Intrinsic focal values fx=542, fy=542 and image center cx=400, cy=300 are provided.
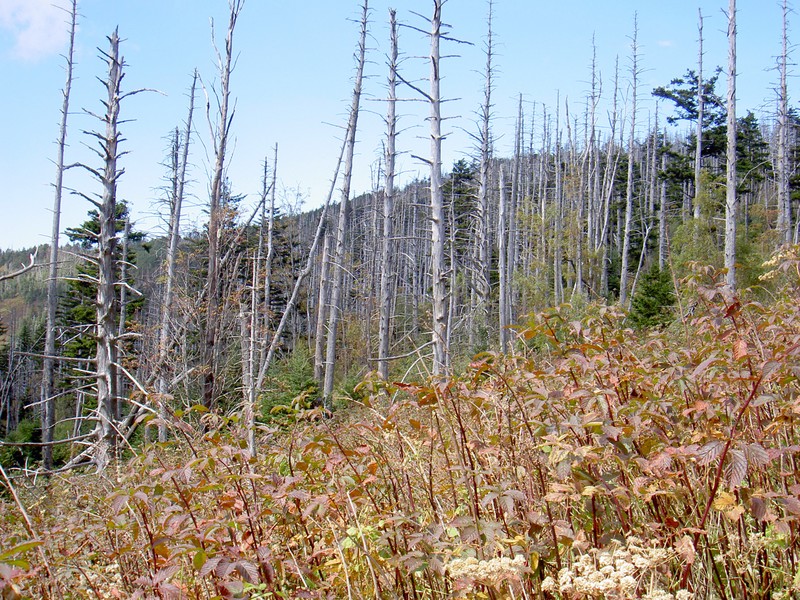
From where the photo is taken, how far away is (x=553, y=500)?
66.2 inches

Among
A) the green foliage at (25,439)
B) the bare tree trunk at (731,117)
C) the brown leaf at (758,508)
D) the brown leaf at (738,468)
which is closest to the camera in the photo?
the brown leaf at (738,468)

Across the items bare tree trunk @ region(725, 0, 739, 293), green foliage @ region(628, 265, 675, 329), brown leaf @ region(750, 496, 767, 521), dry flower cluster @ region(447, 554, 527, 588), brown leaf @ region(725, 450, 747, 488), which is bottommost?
dry flower cluster @ region(447, 554, 527, 588)

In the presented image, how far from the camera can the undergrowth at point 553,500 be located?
5.10ft

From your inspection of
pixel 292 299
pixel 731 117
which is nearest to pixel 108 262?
pixel 292 299

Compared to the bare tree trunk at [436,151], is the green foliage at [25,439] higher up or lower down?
lower down

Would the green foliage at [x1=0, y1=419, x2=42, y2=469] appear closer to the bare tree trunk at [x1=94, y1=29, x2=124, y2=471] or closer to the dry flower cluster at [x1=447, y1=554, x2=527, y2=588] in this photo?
the bare tree trunk at [x1=94, y1=29, x2=124, y2=471]

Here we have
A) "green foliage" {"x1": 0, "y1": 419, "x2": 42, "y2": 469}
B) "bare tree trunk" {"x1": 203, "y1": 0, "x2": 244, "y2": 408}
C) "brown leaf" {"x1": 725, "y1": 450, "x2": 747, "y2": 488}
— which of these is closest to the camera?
"brown leaf" {"x1": 725, "y1": 450, "x2": 747, "y2": 488}

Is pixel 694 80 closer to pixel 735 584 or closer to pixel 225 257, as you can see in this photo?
pixel 225 257

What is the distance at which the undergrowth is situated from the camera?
5.10 feet

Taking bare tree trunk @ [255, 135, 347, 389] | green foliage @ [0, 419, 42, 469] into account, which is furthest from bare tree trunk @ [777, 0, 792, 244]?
green foliage @ [0, 419, 42, 469]

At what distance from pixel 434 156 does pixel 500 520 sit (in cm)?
697

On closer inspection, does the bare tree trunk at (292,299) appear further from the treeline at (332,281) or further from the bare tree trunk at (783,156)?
the bare tree trunk at (783,156)

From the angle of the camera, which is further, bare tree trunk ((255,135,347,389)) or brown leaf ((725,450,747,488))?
bare tree trunk ((255,135,347,389))

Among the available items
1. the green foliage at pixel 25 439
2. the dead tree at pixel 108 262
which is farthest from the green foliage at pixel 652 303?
the green foliage at pixel 25 439
